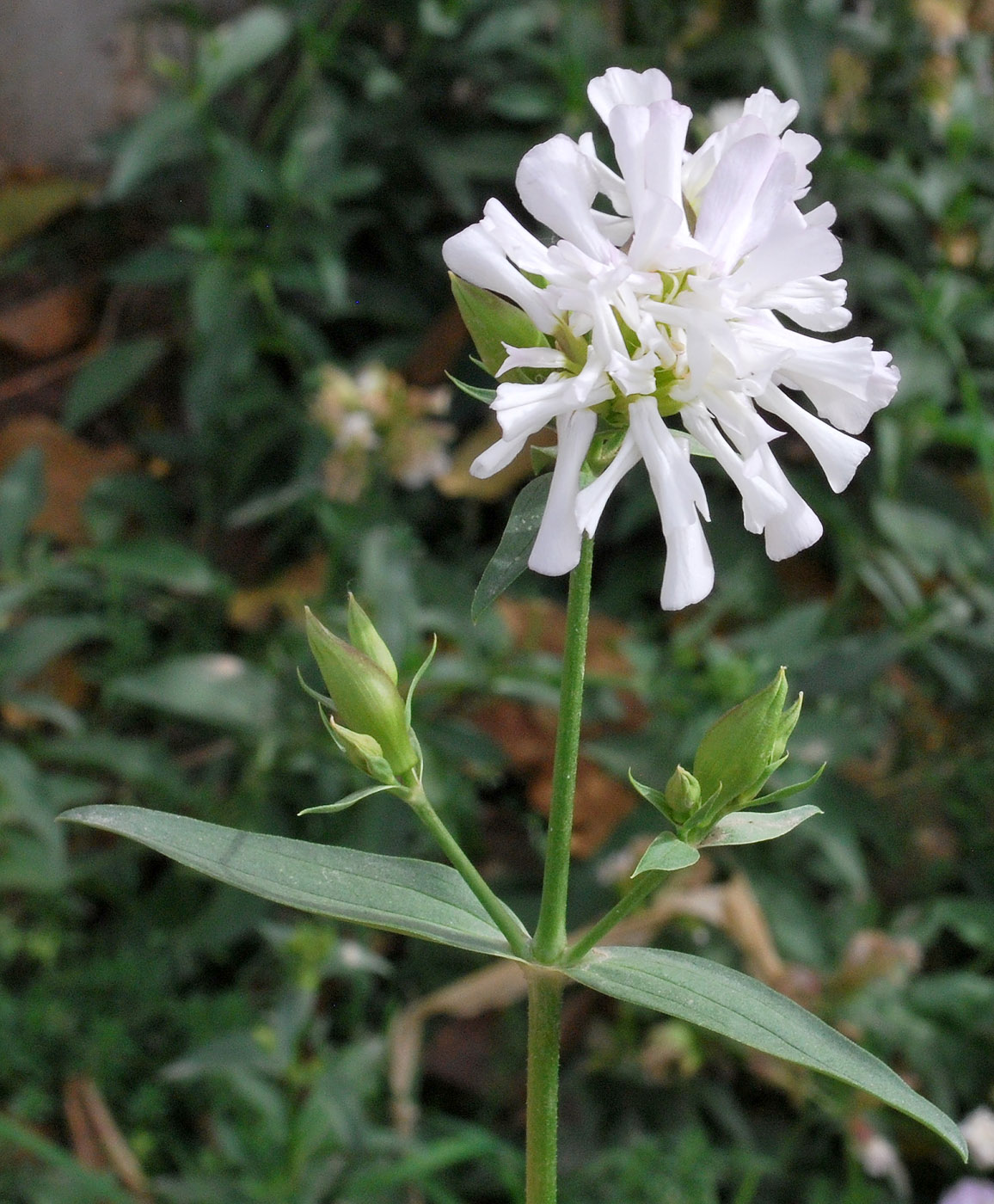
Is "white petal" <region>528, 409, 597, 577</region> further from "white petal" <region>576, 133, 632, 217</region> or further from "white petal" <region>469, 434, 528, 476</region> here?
"white petal" <region>576, 133, 632, 217</region>

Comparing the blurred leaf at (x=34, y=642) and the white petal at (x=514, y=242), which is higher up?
the white petal at (x=514, y=242)

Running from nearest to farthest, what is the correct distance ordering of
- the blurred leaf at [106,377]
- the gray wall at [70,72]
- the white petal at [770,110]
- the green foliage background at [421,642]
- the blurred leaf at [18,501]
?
the white petal at [770,110]
the green foliage background at [421,642]
the blurred leaf at [18,501]
the blurred leaf at [106,377]
the gray wall at [70,72]

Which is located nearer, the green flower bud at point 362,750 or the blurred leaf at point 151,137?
the green flower bud at point 362,750

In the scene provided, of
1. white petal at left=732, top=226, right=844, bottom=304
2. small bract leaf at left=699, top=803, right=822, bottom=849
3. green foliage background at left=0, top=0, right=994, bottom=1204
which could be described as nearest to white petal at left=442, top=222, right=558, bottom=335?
white petal at left=732, top=226, right=844, bottom=304

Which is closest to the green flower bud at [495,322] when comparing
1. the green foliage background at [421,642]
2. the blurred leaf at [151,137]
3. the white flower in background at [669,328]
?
the white flower in background at [669,328]

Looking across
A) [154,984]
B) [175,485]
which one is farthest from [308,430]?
[154,984]

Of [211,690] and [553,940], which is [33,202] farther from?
[553,940]

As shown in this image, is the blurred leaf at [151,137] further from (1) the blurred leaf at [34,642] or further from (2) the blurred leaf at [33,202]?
(1) the blurred leaf at [34,642]

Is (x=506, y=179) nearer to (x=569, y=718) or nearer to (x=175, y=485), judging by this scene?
(x=175, y=485)
